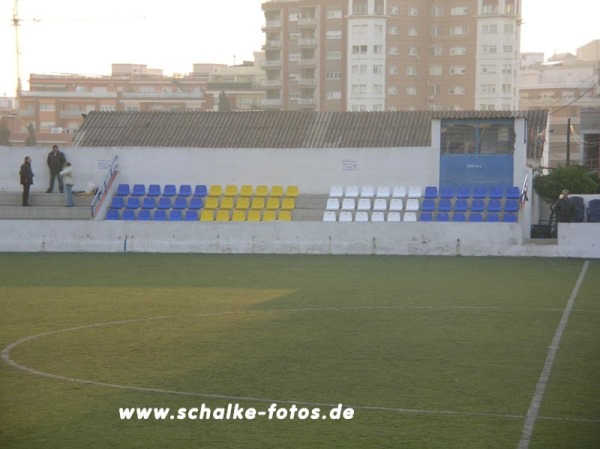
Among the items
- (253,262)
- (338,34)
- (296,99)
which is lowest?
(253,262)

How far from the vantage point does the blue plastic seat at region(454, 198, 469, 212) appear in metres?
30.3

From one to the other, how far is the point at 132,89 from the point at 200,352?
11534cm

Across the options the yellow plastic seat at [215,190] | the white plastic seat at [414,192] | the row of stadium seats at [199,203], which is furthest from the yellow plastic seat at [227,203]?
the white plastic seat at [414,192]

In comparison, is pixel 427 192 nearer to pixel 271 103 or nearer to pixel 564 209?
pixel 564 209


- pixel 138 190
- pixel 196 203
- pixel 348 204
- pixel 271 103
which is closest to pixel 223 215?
pixel 196 203

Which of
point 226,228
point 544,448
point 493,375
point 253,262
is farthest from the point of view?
point 226,228

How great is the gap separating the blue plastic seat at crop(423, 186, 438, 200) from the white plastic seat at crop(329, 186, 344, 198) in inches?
104

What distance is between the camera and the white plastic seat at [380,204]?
3083 cm

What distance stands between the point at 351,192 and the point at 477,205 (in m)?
3.98

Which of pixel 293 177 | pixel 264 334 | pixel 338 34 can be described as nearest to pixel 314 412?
pixel 264 334

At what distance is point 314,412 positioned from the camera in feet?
33.0

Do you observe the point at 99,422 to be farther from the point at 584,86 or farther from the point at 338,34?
the point at 584,86

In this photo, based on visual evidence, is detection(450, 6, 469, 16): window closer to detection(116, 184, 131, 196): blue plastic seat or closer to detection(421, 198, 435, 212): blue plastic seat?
detection(116, 184, 131, 196): blue plastic seat

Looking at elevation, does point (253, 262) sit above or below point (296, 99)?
below
